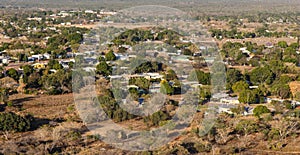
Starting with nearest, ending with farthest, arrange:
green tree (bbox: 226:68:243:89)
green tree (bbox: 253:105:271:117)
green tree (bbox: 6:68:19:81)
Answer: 1. green tree (bbox: 253:105:271:117)
2. green tree (bbox: 226:68:243:89)
3. green tree (bbox: 6:68:19:81)

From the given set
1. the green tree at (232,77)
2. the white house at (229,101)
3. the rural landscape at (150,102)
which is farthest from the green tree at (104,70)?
the white house at (229,101)

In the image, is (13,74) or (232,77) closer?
(232,77)

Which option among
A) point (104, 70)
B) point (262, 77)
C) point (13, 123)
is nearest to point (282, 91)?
point (262, 77)

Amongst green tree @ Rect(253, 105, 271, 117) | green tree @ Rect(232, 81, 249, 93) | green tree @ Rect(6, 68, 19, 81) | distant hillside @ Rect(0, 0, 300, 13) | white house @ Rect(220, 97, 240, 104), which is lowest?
white house @ Rect(220, 97, 240, 104)

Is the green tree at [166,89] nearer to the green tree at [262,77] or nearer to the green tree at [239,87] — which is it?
the green tree at [239,87]

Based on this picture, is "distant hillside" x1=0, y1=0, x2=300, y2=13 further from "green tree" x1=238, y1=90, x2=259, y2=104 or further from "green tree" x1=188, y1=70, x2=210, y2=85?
"green tree" x1=238, y1=90, x2=259, y2=104

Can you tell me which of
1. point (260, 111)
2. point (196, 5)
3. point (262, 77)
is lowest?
point (260, 111)

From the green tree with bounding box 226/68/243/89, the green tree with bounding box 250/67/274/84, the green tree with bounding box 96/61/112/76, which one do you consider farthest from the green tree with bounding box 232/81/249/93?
the green tree with bounding box 96/61/112/76

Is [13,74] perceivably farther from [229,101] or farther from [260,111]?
[260,111]

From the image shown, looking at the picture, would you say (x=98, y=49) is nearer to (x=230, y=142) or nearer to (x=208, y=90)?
(x=208, y=90)
